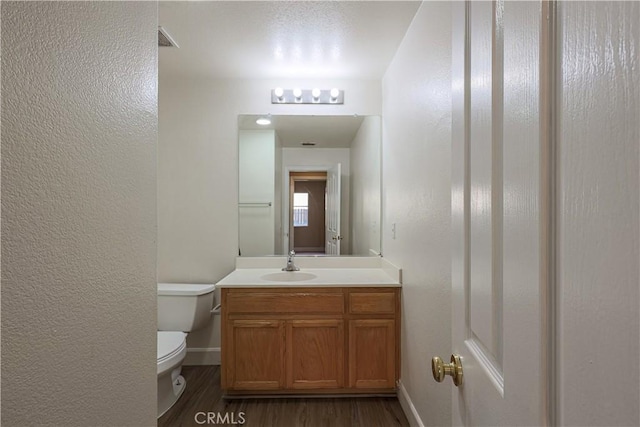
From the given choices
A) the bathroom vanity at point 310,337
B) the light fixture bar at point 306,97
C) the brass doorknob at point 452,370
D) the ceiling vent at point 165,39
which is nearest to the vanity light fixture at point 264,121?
the light fixture bar at point 306,97

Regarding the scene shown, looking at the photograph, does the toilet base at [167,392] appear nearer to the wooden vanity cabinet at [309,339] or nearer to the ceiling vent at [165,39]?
the wooden vanity cabinet at [309,339]

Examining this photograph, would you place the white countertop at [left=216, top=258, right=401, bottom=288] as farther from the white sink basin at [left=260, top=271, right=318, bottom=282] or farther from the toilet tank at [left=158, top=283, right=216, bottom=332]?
the toilet tank at [left=158, top=283, right=216, bottom=332]

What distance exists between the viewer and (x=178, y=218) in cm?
294

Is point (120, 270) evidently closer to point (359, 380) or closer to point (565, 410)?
point (565, 410)

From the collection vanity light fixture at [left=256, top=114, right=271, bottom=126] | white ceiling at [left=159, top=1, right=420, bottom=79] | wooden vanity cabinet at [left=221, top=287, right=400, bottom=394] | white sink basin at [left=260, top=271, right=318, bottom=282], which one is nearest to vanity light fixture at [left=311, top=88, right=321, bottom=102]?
white ceiling at [left=159, top=1, right=420, bottom=79]

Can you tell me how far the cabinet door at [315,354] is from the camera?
7.64ft

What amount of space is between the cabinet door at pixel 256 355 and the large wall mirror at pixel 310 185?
2.58 ft

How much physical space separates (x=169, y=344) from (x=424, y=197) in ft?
5.93

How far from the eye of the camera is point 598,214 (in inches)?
13.6

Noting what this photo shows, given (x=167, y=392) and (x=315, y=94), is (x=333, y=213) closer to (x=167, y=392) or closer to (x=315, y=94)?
(x=315, y=94)

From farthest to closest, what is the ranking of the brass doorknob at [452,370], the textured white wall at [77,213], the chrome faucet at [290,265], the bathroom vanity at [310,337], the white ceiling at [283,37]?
the chrome faucet at [290,265] → the bathroom vanity at [310,337] → the white ceiling at [283,37] → the brass doorknob at [452,370] → the textured white wall at [77,213]

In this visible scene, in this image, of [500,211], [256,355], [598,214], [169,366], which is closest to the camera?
[598,214]

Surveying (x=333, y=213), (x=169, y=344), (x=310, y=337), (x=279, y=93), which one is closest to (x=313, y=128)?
(x=279, y=93)

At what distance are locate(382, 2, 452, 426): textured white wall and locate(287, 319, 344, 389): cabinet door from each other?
429mm
